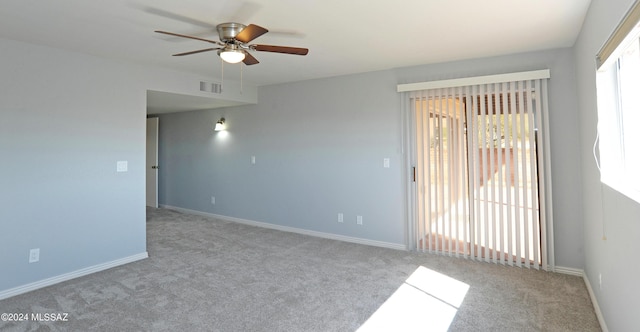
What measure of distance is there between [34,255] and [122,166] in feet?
3.88

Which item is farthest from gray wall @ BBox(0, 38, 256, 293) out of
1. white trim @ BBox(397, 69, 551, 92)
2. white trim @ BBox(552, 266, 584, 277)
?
white trim @ BBox(552, 266, 584, 277)

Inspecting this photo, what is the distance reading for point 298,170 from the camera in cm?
512

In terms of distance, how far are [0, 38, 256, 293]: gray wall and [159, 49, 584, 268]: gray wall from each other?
6.33 ft

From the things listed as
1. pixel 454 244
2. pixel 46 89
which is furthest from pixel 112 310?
pixel 454 244

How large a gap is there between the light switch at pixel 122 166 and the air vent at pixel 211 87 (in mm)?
1480

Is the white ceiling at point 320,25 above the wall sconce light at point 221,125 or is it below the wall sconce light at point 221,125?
above

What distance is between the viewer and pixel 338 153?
472cm

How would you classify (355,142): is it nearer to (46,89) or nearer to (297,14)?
(297,14)

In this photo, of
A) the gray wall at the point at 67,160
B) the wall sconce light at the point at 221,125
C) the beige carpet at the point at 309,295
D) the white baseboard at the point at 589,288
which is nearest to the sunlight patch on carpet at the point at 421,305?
the beige carpet at the point at 309,295

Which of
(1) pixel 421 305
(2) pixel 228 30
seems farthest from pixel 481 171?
(2) pixel 228 30

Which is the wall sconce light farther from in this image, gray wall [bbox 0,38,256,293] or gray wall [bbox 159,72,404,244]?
gray wall [bbox 0,38,256,293]

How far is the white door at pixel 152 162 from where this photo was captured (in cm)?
710

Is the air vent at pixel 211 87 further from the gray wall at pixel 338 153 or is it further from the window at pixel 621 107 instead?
the window at pixel 621 107

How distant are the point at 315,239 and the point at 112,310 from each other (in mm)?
2675
